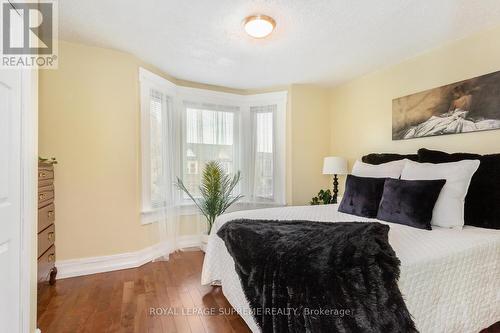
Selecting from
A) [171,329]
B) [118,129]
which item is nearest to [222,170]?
[118,129]

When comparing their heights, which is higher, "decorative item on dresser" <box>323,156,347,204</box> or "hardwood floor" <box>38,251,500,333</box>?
"decorative item on dresser" <box>323,156,347,204</box>

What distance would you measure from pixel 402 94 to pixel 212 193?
267 cm

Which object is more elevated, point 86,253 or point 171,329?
point 86,253

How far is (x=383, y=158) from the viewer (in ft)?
9.75

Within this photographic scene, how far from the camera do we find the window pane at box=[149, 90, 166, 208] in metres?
3.14

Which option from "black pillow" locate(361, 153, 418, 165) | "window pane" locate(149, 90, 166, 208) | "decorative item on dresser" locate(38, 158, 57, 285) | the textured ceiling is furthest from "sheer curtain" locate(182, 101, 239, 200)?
"black pillow" locate(361, 153, 418, 165)

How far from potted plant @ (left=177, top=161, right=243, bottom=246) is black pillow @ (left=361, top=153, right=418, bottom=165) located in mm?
1938

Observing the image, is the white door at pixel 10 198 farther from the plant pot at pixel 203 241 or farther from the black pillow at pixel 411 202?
the black pillow at pixel 411 202

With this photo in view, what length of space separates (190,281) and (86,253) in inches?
45.9

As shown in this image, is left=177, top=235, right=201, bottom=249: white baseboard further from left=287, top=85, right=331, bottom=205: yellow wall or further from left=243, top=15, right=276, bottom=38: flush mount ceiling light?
left=243, top=15, right=276, bottom=38: flush mount ceiling light

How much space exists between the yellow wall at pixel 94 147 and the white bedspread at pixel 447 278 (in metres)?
1.61

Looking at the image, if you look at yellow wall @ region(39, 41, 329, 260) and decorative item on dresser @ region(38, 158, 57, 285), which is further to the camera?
yellow wall @ region(39, 41, 329, 260)

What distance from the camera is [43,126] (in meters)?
2.49

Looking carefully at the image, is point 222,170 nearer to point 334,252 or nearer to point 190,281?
point 190,281
